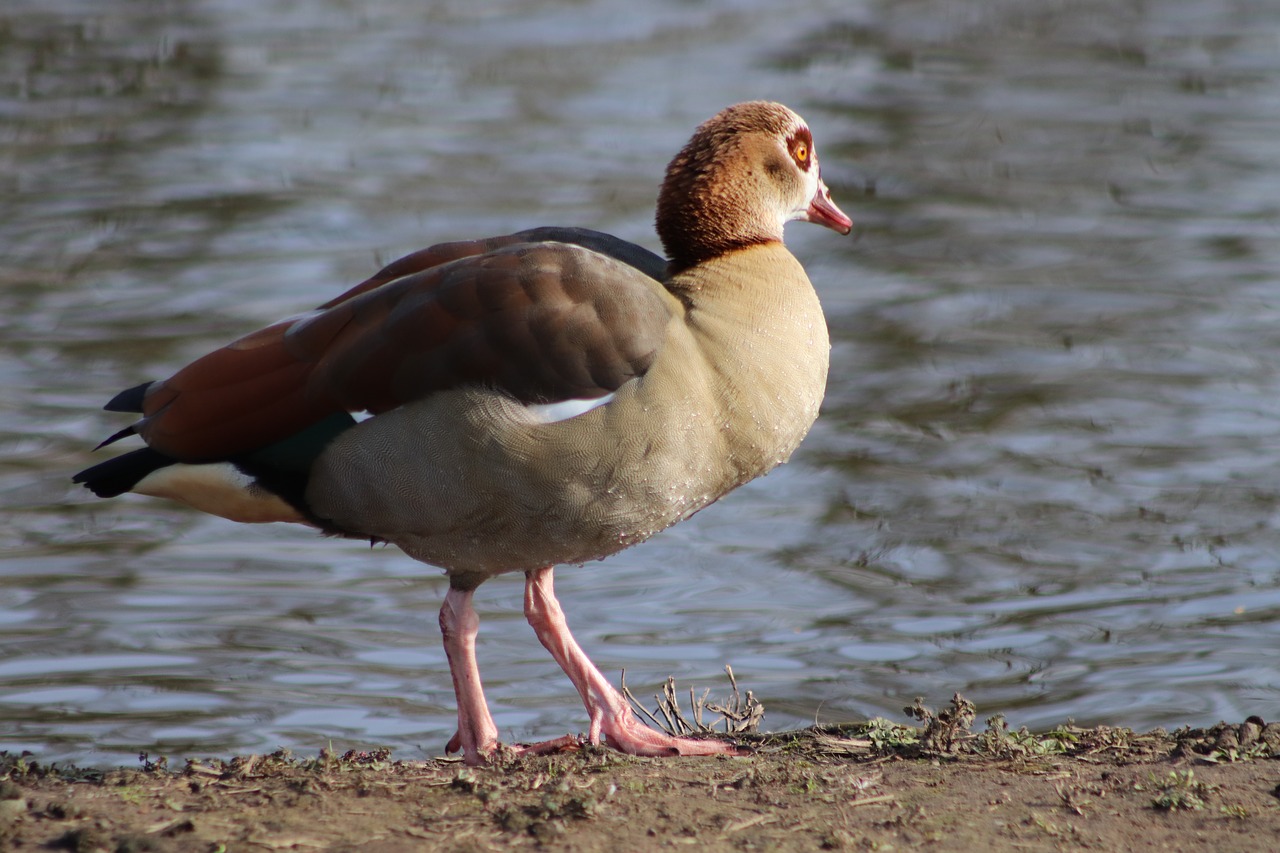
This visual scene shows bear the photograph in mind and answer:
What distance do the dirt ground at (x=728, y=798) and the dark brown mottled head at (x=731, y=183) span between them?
1644mm

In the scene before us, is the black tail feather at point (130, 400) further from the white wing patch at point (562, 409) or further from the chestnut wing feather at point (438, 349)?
the white wing patch at point (562, 409)

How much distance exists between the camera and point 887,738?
5.57 metres

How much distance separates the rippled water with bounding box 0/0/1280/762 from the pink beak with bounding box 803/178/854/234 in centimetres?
186

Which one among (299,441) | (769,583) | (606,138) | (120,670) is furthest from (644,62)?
(299,441)

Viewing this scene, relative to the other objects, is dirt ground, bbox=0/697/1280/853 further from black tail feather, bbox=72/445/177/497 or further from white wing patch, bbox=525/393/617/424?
white wing patch, bbox=525/393/617/424

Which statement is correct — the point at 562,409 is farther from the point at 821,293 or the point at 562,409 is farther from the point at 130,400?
the point at 821,293

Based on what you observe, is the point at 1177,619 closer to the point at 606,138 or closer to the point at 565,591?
the point at 565,591

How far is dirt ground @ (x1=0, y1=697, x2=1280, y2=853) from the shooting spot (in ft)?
15.4

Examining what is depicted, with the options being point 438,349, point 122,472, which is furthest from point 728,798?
point 122,472

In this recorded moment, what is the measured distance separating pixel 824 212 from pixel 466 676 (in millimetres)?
2085

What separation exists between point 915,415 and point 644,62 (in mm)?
7375

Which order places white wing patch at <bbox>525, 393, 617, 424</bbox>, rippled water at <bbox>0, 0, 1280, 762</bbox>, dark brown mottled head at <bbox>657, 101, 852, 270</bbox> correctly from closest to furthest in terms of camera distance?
1. white wing patch at <bbox>525, 393, 617, 424</bbox>
2. dark brown mottled head at <bbox>657, 101, 852, 270</bbox>
3. rippled water at <bbox>0, 0, 1280, 762</bbox>

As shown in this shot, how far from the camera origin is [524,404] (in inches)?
213

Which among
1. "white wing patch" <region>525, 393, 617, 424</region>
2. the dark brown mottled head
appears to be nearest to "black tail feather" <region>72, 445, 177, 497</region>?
"white wing patch" <region>525, 393, 617, 424</region>
